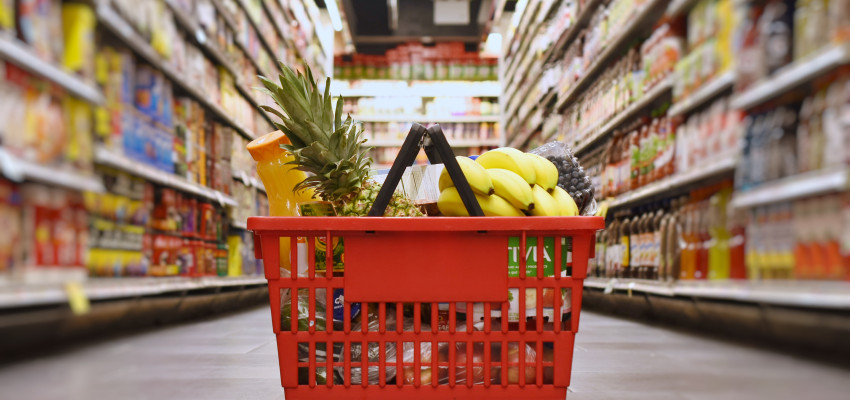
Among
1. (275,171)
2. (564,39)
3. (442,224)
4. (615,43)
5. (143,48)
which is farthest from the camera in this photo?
(564,39)

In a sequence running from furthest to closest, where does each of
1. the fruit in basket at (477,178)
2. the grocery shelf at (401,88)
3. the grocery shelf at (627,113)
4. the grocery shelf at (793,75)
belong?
1. the grocery shelf at (401,88)
2. the grocery shelf at (627,113)
3. the grocery shelf at (793,75)
4. the fruit in basket at (477,178)

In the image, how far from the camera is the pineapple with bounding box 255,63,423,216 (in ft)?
3.62

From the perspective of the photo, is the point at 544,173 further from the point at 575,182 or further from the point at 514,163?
the point at 575,182

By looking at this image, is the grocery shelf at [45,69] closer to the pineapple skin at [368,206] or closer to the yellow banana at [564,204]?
the pineapple skin at [368,206]

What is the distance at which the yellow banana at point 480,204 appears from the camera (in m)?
1.05

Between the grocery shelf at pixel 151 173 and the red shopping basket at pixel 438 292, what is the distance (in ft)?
5.59

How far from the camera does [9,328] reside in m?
1.79

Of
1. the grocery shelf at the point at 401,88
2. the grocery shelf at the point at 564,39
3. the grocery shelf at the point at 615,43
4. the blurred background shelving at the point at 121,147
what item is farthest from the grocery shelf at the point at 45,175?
the grocery shelf at the point at 401,88

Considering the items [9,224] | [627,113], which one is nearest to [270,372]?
[9,224]

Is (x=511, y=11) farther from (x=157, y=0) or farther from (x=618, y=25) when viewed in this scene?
(x=157, y=0)

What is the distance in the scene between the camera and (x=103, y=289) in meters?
Answer: 2.33

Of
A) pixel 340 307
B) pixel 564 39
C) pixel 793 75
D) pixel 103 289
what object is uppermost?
pixel 564 39

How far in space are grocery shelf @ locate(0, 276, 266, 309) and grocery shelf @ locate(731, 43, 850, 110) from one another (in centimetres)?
242

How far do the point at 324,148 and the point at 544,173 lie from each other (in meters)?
0.40
